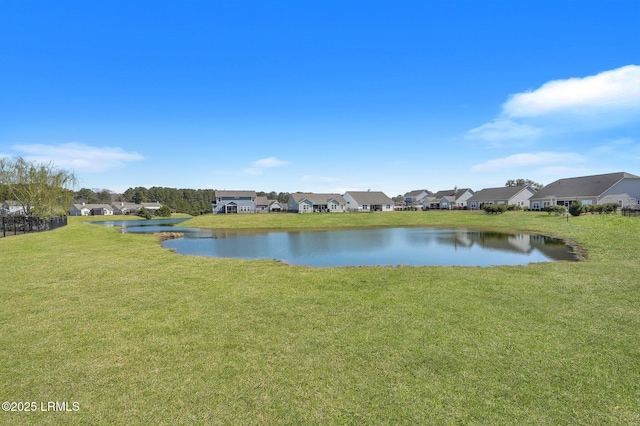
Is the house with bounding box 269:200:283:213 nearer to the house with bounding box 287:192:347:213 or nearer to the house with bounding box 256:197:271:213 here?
the house with bounding box 256:197:271:213

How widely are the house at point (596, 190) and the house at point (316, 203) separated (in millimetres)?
48883

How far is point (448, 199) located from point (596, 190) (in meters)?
43.4

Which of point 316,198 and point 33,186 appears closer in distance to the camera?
point 33,186

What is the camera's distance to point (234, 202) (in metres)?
89.1

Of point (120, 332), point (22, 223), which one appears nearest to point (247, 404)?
point (120, 332)

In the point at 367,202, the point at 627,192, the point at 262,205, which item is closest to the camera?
the point at 627,192

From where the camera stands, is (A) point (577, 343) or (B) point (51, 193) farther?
(B) point (51, 193)

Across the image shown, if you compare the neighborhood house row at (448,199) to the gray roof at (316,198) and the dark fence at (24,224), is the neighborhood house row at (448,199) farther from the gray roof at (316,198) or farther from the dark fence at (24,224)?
the dark fence at (24,224)

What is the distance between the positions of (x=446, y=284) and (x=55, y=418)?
11.2 meters

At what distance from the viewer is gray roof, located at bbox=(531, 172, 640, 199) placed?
53969 mm


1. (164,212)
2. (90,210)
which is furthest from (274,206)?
(90,210)

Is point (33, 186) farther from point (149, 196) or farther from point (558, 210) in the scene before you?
point (149, 196)

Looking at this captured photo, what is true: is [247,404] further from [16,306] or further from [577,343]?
[16,306]

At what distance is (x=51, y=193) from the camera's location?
42.1 meters
